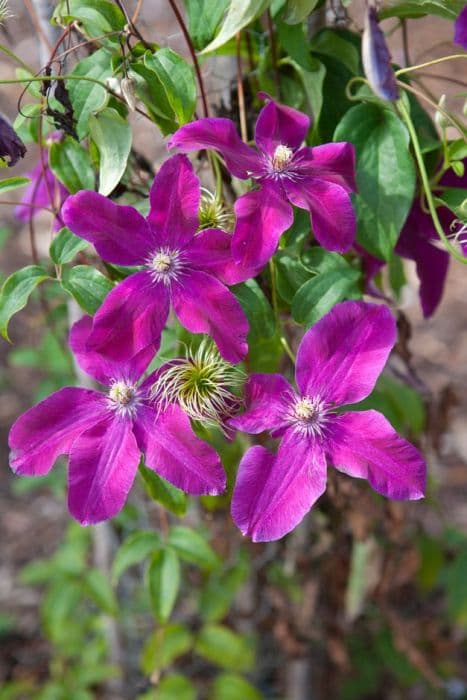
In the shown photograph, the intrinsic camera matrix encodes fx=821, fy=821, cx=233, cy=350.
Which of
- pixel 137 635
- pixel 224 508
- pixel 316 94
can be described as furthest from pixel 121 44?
pixel 137 635

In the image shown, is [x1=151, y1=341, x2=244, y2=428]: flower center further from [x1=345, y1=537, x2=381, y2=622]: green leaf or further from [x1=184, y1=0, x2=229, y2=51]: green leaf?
→ [x1=345, y1=537, x2=381, y2=622]: green leaf

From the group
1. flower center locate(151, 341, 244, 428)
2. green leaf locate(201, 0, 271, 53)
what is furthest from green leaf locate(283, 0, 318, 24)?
flower center locate(151, 341, 244, 428)

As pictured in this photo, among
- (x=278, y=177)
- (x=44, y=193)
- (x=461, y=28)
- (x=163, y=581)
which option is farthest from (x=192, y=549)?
(x=461, y=28)

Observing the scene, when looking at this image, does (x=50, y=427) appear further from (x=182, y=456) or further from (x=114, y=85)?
(x=114, y=85)

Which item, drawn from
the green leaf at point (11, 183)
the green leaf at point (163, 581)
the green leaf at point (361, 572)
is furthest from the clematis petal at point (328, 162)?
the green leaf at point (361, 572)

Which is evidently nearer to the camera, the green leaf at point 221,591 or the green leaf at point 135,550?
the green leaf at point 135,550

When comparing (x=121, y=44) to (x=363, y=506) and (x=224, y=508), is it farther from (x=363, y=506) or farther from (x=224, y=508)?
(x=224, y=508)

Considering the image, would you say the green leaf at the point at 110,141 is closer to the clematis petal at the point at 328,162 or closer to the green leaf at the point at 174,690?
the clematis petal at the point at 328,162
